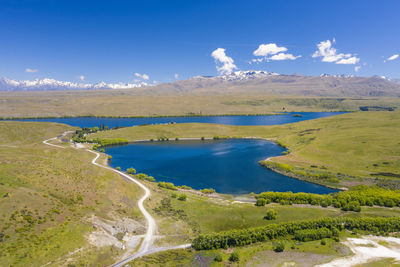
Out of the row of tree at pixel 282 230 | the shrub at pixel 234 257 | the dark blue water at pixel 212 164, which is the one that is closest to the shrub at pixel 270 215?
the row of tree at pixel 282 230

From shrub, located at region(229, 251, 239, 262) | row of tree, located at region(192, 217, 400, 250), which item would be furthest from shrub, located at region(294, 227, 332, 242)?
shrub, located at region(229, 251, 239, 262)

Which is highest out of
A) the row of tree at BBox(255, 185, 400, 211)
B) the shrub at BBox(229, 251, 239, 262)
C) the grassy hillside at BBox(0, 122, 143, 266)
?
the grassy hillside at BBox(0, 122, 143, 266)

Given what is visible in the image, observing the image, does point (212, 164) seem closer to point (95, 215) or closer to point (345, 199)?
point (345, 199)

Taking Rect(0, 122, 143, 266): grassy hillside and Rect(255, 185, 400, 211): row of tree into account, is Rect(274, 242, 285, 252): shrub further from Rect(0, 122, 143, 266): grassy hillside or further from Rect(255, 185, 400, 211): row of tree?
Rect(0, 122, 143, 266): grassy hillside

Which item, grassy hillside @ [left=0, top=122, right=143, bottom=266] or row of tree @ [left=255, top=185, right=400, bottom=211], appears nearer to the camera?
grassy hillside @ [left=0, top=122, right=143, bottom=266]

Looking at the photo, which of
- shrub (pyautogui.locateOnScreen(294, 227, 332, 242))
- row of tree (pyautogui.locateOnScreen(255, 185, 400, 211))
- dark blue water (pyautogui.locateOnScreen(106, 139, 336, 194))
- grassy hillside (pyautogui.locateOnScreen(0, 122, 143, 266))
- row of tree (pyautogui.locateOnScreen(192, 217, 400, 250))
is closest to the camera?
grassy hillside (pyautogui.locateOnScreen(0, 122, 143, 266))

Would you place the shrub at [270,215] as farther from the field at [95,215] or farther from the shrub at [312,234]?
the shrub at [312,234]
